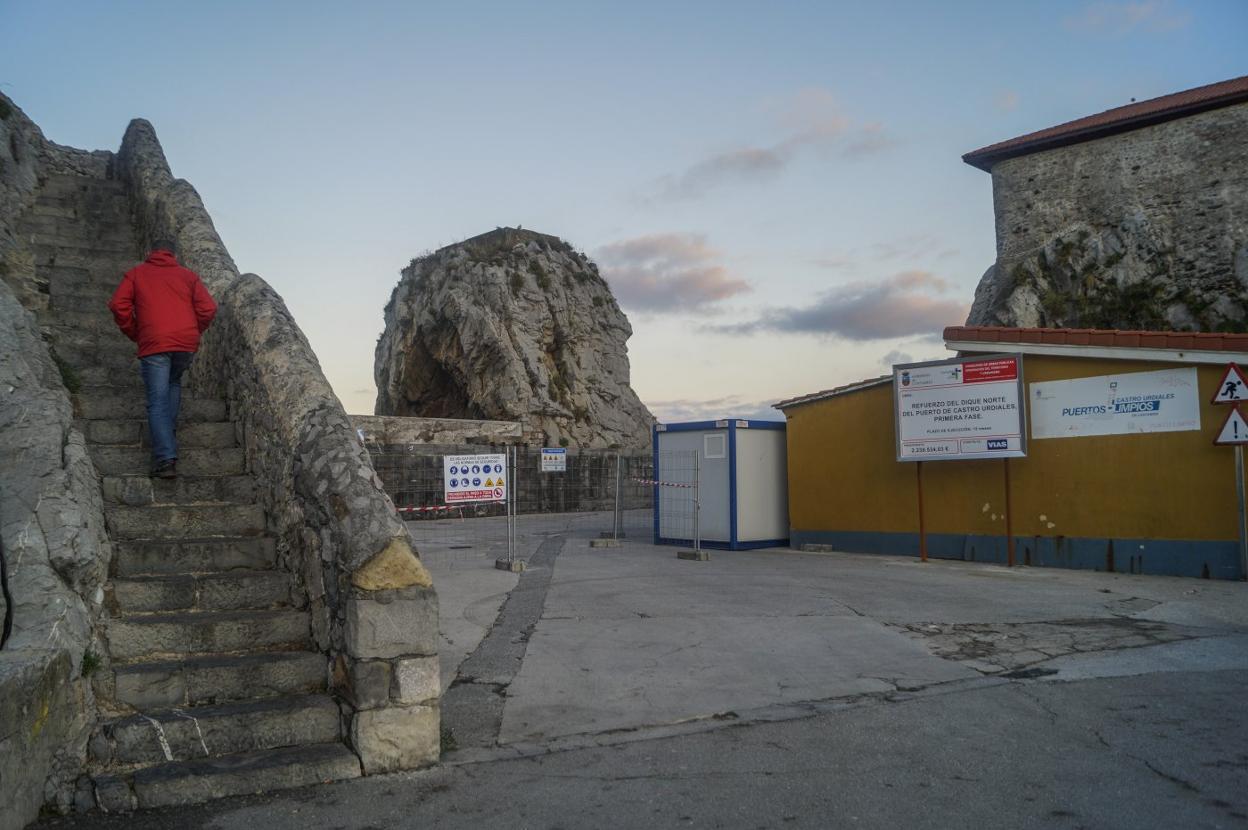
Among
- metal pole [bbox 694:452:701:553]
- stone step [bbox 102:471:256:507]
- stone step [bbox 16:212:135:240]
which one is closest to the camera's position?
stone step [bbox 102:471:256:507]

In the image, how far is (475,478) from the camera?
12.8 metres

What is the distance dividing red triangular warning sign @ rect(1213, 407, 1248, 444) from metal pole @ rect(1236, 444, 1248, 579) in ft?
0.89

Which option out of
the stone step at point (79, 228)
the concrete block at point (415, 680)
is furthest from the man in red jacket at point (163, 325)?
the stone step at point (79, 228)

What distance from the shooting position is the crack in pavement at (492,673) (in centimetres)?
525

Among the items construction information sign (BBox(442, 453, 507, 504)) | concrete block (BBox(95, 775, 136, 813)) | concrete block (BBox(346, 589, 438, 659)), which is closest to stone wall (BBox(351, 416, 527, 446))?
construction information sign (BBox(442, 453, 507, 504))

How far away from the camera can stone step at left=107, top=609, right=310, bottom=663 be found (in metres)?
4.64

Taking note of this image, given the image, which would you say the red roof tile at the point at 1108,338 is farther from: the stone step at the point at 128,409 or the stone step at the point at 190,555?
the stone step at the point at 190,555

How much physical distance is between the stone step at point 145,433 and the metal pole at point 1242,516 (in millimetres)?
11189

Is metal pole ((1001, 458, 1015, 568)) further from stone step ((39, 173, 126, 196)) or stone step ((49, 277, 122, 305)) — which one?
stone step ((39, 173, 126, 196))

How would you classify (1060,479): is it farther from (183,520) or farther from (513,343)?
(513,343)

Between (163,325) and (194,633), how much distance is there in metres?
2.40

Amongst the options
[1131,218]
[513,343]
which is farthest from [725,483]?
[1131,218]

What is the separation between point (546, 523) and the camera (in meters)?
21.9

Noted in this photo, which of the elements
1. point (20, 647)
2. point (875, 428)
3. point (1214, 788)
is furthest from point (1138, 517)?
point (20, 647)
